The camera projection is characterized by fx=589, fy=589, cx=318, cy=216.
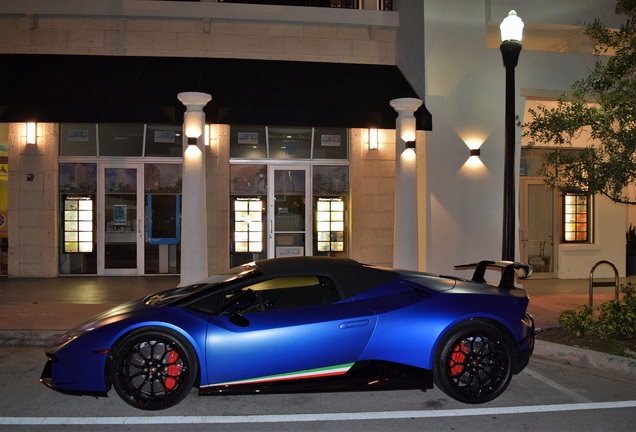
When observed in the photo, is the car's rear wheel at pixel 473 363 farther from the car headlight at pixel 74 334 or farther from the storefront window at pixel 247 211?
the storefront window at pixel 247 211

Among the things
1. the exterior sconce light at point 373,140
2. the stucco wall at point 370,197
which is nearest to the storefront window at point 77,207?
the stucco wall at point 370,197

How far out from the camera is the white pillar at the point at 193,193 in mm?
10867

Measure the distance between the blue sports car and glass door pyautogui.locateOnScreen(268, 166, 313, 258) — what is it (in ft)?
27.3

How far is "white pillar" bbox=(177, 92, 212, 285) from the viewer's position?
10.9 m

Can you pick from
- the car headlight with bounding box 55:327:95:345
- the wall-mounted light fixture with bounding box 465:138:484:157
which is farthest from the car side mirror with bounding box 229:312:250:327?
the wall-mounted light fixture with bounding box 465:138:484:157

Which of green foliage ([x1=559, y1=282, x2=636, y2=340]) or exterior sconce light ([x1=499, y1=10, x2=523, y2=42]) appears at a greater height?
exterior sconce light ([x1=499, y1=10, x2=523, y2=42])

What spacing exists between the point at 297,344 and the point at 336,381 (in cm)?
47

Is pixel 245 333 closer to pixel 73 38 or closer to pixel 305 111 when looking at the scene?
pixel 305 111

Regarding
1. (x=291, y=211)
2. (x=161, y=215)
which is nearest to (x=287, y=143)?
(x=291, y=211)

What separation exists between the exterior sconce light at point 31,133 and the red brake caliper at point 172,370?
9945 millimetres

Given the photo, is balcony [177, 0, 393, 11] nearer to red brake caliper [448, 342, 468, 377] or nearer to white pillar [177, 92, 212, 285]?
white pillar [177, 92, 212, 285]

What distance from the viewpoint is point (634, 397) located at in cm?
578

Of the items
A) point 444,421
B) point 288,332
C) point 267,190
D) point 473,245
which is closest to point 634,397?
point 444,421

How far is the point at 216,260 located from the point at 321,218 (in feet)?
8.70
